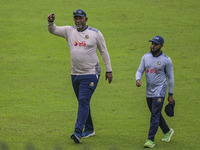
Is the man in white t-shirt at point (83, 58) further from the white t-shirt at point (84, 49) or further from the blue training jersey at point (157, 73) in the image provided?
the blue training jersey at point (157, 73)

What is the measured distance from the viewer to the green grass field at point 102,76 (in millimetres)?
9359

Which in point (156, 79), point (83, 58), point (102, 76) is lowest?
point (102, 76)

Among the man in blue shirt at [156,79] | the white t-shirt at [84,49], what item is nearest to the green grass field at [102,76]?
the man in blue shirt at [156,79]

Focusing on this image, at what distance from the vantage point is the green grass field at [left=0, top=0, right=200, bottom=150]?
9.36 metres

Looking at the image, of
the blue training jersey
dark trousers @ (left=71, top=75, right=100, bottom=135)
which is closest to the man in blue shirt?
the blue training jersey

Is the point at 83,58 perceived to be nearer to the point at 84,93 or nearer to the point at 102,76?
the point at 84,93

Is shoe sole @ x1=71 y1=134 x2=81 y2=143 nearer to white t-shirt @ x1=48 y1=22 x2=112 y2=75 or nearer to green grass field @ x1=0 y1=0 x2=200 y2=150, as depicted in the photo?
green grass field @ x1=0 y1=0 x2=200 y2=150

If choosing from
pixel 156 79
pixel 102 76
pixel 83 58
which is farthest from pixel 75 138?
pixel 102 76

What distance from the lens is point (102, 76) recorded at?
52.1 ft

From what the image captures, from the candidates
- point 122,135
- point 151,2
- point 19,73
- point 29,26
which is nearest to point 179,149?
point 122,135

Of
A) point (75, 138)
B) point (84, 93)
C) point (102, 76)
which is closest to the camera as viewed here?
point (75, 138)

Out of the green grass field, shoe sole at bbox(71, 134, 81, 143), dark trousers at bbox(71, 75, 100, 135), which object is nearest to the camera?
shoe sole at bbox(71, 134, 81, 143)

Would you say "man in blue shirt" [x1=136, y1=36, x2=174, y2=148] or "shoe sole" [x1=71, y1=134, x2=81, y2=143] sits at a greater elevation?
"man in blue shirt" [x1=136, y1=36, x2=174, y2=148]

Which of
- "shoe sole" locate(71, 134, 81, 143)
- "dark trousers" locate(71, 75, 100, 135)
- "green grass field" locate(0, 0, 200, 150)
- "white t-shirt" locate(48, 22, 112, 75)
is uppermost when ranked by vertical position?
"white t-shirt" locate(48, 22, 112, 75)
